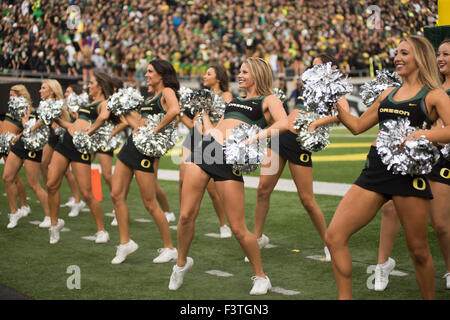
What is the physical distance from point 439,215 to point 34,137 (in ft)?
15.4

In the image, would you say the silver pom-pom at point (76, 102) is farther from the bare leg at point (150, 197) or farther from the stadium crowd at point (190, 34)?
the stadium crowd at point (190, 34)

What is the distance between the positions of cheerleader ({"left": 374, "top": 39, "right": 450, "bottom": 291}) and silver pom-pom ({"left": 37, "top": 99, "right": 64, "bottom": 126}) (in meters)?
3.54

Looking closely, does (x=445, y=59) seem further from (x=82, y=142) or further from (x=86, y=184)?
(x=86, y=184)

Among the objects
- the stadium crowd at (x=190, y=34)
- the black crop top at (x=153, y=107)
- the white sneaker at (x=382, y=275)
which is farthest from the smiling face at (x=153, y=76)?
the stadium crowd at (x=190, y=34)

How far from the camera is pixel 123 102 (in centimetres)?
602

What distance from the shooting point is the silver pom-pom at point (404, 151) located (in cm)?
354

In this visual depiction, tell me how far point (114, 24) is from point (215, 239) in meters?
18.7

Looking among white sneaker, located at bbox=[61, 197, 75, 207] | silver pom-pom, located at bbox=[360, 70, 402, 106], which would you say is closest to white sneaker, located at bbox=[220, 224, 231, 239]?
silver pom-pom, located at bbox=[360, 70, 402, 106]

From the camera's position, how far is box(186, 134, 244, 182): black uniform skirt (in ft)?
15.0

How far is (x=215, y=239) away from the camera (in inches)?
267

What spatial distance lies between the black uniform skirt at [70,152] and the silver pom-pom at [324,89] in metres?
3.35

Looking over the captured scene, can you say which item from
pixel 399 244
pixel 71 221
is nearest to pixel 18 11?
pixel 71 221

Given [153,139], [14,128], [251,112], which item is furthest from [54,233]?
[251,112]

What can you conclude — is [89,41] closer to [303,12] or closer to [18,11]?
[18,11]
